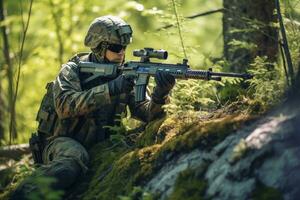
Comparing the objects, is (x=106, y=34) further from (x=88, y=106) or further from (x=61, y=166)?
(x=61, y=166)

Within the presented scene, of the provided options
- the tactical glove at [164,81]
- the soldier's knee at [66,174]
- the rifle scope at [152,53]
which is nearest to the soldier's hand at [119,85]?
the rifle scope at [152,53]

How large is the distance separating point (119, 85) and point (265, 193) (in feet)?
9.17

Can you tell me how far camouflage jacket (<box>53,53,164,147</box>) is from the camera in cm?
762

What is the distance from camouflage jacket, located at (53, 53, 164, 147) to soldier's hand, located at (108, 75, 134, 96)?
0.20ft

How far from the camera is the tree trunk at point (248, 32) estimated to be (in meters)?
9.39

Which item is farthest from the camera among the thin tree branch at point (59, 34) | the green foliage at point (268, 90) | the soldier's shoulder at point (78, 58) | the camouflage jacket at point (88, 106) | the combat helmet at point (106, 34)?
the thin tree branch at point (59, 34)

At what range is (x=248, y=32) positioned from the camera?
9586 millimetres

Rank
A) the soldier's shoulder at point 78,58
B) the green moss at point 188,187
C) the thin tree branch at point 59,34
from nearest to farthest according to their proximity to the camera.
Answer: the green moss at point 188,187 < the soldier's shoulder at point 78,58 < the thin tree branch at point 59,34

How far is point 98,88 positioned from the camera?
762 cm

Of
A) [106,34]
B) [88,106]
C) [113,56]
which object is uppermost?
[106,34]

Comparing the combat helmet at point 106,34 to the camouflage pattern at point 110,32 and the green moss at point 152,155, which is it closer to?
the camouflage pattern at point 110,32

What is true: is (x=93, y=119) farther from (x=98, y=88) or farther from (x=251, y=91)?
(x=251, y=91)

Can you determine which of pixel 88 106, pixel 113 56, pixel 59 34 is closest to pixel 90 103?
pixel 88 106

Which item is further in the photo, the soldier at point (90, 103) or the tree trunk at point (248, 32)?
the tree trunk at point (248, 32)
